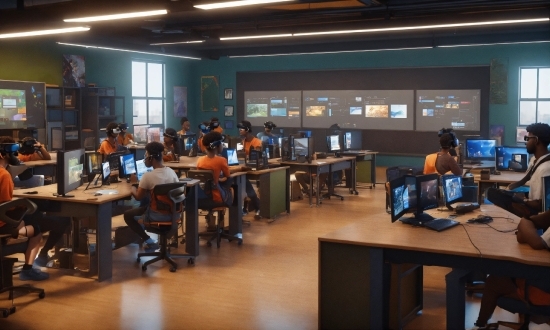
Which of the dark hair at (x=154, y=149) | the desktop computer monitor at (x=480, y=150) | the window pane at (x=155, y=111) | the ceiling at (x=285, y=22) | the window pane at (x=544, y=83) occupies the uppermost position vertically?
the ceiling at (x=285, y=22)

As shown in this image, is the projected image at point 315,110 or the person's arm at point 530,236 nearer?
the person's arm at point 530,236

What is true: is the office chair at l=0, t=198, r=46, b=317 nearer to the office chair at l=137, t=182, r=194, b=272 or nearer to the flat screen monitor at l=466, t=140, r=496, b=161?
the office chair at l=137, t=182, r=194, b=272

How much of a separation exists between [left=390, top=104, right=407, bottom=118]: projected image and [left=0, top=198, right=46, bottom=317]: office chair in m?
11.9

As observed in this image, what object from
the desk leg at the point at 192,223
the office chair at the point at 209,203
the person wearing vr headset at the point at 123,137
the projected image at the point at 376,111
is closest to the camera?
the desk leg at the point at 192,223

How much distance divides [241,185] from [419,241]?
4.51 metres

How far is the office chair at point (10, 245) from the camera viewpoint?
5.61 m

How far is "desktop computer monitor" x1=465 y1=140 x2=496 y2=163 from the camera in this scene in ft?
34.1

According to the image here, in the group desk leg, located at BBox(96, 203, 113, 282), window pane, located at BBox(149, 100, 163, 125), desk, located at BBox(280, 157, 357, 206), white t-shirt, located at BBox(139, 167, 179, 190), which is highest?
window pane, located at BBox(149, 100, 163, 125)

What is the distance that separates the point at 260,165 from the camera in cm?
984

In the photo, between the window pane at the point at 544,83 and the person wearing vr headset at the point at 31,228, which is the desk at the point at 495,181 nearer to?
the person wearing vr headset at the point at 31,228

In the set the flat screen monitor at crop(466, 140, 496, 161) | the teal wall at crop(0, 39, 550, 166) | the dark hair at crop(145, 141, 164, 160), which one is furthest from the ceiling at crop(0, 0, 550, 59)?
the flat screen monitor at crop(466, 140, 496, 161)

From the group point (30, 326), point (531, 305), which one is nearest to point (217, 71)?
point (30, 326)

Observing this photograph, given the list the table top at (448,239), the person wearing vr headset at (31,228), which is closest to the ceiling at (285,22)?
the person wearing vr headset at (31,228)

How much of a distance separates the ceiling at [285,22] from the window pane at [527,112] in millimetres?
1912
